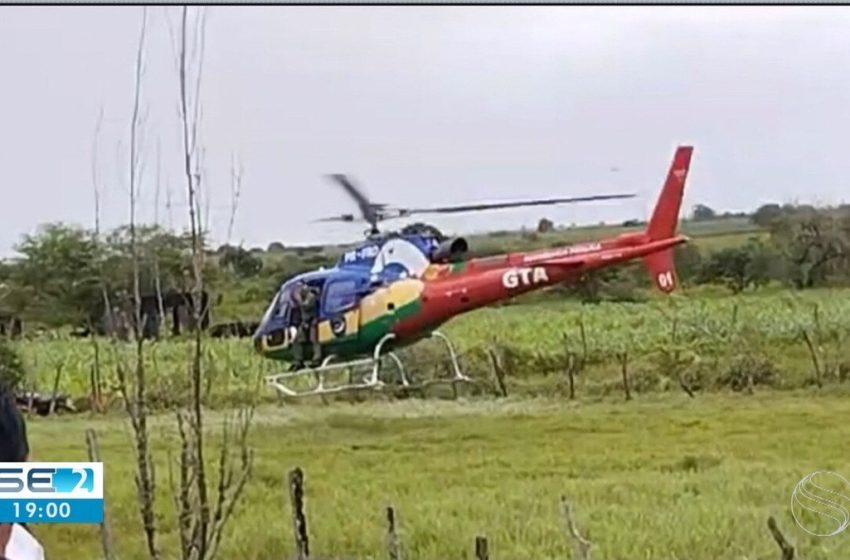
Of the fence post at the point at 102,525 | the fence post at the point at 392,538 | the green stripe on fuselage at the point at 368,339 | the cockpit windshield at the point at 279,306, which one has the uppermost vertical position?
the cockpit windshield at the point at 279,306

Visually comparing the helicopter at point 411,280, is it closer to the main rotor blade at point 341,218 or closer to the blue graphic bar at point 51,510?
the main rotor blade at point 341,218

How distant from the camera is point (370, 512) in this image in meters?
2.45

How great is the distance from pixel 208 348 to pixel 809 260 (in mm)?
1024

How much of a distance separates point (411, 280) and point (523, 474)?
380 mm

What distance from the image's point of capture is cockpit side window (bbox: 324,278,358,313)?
2.45 m

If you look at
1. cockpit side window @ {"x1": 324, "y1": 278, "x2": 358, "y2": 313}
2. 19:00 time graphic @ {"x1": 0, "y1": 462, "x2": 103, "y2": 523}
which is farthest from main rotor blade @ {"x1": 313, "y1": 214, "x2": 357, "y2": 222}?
19:00 time graphic @ {"x1": 0, "y1": 462, "x2": 103, "y2": 523}

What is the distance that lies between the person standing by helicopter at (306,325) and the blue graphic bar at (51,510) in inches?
16.0

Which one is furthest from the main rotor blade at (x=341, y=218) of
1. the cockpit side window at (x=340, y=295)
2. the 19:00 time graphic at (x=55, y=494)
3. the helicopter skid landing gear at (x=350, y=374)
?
the 19:00 time graphic at (x=55, y=494)

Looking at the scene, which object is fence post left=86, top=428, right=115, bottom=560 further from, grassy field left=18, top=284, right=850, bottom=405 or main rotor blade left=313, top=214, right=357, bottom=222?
main rotor blade left=313, top=214, right=357, bottom=222

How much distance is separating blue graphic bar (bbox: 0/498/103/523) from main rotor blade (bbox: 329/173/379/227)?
2.14 feet

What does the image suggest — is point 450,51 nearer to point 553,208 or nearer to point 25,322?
point 553,208

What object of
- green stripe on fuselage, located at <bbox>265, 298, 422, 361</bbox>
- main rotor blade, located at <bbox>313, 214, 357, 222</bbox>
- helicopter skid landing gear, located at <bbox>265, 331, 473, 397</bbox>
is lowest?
helicopter skid landing gear, located at <bbox>265, 331, 473, 397</bbox>

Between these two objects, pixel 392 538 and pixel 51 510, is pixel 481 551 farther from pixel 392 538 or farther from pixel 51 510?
pixel 51 510

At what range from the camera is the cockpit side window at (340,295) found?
8.02ft
